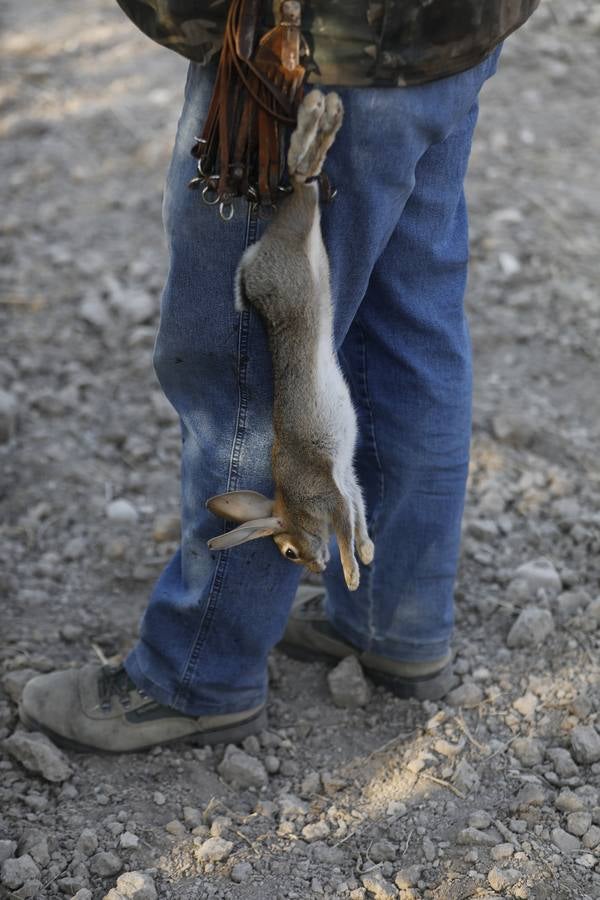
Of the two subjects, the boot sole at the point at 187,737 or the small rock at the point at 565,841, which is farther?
the boot sole at the point at 187,737

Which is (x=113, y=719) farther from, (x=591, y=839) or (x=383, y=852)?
(x=591, y=839)

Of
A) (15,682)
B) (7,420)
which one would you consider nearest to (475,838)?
(15,682)

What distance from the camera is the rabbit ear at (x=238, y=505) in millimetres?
2490

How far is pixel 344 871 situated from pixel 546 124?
505 centimetres

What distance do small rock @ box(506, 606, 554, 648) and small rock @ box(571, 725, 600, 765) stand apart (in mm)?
406

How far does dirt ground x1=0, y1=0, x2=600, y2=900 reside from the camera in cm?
262

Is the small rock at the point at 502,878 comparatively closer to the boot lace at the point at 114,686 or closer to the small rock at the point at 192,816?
the small rock at the point at 192,816

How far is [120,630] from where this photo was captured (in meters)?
3.39

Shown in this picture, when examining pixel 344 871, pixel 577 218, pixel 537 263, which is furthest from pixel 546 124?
pixel 344 871

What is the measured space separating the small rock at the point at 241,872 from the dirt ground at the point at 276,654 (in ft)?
0.03

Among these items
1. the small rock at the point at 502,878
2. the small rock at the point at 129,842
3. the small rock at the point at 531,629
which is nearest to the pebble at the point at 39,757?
the small rock at the point at 129,842

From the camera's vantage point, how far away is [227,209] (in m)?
2.21

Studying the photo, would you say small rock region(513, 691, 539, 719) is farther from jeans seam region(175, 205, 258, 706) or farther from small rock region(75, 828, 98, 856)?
small rock region(75, 828, 98, 856)

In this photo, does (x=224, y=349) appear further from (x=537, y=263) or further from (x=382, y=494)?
(x=537, y=263)
